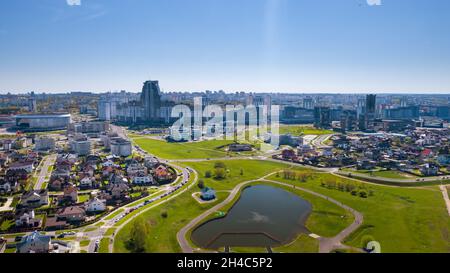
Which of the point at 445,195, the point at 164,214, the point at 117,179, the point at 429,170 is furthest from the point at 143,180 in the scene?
the point at 429,170

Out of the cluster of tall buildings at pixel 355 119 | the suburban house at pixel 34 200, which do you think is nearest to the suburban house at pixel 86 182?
the suburban house at pixel 34 200

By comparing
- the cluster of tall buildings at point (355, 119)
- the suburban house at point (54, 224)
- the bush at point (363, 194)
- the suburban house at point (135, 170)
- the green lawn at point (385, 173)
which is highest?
the cluster of tall buildings at point (355, 119)

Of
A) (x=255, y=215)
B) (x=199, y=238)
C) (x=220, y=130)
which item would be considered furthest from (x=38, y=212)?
(x=220, y=130)

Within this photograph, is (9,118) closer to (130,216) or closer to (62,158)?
(62,158)

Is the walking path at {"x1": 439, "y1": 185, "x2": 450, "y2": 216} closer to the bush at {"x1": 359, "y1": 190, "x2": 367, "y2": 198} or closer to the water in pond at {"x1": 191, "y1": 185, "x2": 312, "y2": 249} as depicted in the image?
the bush at {"x1": 359, "y1": 190, "x2": 367, "y2": 198}

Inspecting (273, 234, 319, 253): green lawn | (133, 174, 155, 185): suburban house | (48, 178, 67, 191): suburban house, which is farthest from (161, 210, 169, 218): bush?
(48, 178, 67, 191): suburban house

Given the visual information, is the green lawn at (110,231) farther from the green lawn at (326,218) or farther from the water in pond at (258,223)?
the green lawn at (326,218)
